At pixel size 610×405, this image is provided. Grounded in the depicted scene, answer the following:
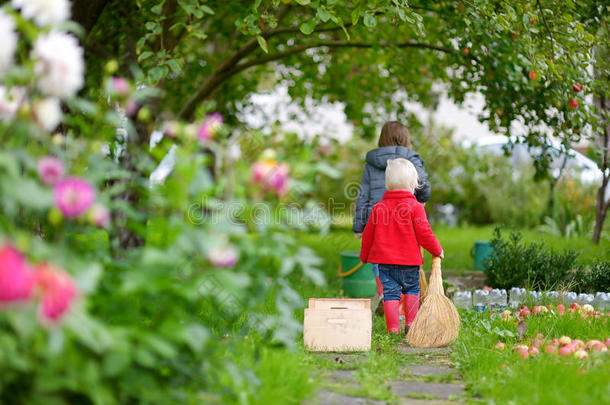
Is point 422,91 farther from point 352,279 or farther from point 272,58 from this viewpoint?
point 352,279

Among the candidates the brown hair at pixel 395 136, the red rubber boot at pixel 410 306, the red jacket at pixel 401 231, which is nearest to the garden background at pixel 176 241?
the red rubber boot at pixel 410 306

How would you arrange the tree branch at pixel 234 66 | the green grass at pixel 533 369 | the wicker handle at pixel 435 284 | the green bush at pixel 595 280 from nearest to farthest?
the green grass at pixel 533 369 < the wicker handle at pixel 435 284 < the green bush at pixel 595 280 < the tree branch at pixel 234 66

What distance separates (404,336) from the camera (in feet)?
11.6

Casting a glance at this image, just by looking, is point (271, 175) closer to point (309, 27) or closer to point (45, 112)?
point (45, 112)

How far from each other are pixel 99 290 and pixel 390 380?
4.75ft

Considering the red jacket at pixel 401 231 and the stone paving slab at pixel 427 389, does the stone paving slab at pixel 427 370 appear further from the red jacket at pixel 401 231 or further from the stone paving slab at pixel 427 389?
the red jacket at pixel 401 231

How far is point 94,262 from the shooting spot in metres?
1.64

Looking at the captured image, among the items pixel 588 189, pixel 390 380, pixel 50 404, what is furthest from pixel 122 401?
pixel 588 189

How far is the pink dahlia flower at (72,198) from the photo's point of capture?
143 cm

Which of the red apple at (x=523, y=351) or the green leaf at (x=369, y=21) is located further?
the green leaf at (x=369, y=21)

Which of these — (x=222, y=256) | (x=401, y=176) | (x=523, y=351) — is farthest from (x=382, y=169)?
(x=222, y=256)

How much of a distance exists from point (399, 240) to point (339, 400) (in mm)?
1471

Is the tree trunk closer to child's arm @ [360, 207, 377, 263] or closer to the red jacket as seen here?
the red jacket

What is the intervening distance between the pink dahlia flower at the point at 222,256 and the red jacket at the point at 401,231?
2.08 m
